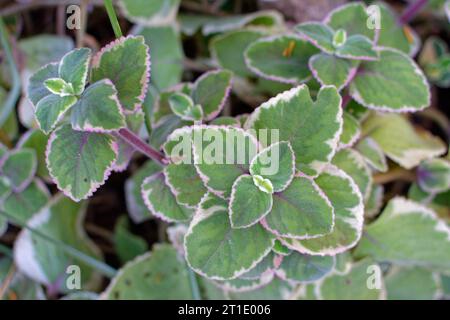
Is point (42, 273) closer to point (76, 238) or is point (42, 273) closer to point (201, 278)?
point (76, 238)

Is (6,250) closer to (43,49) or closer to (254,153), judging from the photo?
(43,49)

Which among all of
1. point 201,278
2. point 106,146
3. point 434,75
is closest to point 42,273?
point 201,278

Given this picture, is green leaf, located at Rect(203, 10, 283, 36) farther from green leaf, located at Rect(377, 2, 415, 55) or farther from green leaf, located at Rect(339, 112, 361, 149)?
green leaf, located at Rect(339, 112, 361, 149)

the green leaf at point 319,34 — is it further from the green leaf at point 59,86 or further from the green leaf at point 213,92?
the green leaf at point 59,86

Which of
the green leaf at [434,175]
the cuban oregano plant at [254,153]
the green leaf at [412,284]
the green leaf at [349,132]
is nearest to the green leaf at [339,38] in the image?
the cuban oregano plant at [254,153]
